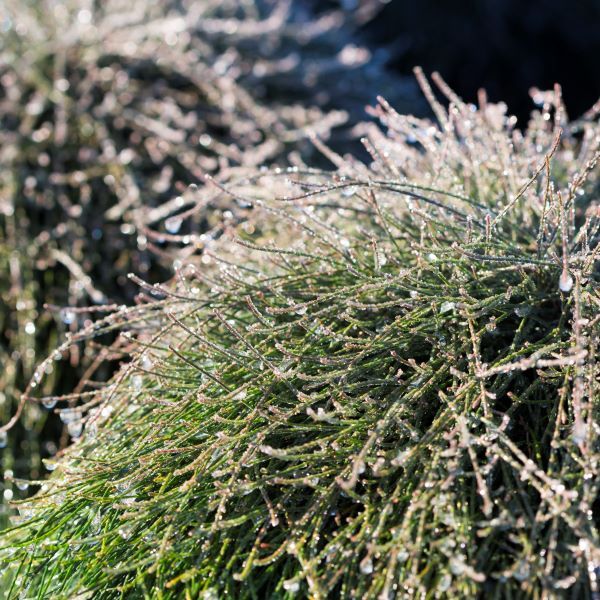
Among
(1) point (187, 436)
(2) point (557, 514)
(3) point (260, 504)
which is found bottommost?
(2) point (557, 514)

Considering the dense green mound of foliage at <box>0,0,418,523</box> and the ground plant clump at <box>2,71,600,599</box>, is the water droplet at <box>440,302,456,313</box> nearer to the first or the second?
the ground plant clump at <box>2,71,600,599</box>

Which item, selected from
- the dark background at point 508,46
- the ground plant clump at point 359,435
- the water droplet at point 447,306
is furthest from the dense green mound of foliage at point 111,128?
the dark background at point 508,46

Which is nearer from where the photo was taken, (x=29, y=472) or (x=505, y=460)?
(x=505, y=460)

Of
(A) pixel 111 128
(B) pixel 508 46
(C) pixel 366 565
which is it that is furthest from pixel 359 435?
(B) pixel 508 46

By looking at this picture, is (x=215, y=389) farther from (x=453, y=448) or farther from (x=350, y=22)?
(x=350, y=22)

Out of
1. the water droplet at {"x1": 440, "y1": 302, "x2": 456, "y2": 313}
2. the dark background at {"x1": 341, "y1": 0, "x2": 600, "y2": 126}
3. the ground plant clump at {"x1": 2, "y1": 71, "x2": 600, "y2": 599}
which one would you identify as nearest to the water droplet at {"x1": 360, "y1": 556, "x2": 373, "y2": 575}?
the ground plant clump at {"x1": 2, "y1": 71, "x2": 600, "y2": 599}

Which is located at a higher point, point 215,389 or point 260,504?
point 215,389

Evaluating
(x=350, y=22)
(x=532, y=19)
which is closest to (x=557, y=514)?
(x=350, y=22)

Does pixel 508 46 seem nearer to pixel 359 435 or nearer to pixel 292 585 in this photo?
pixel 359 435
